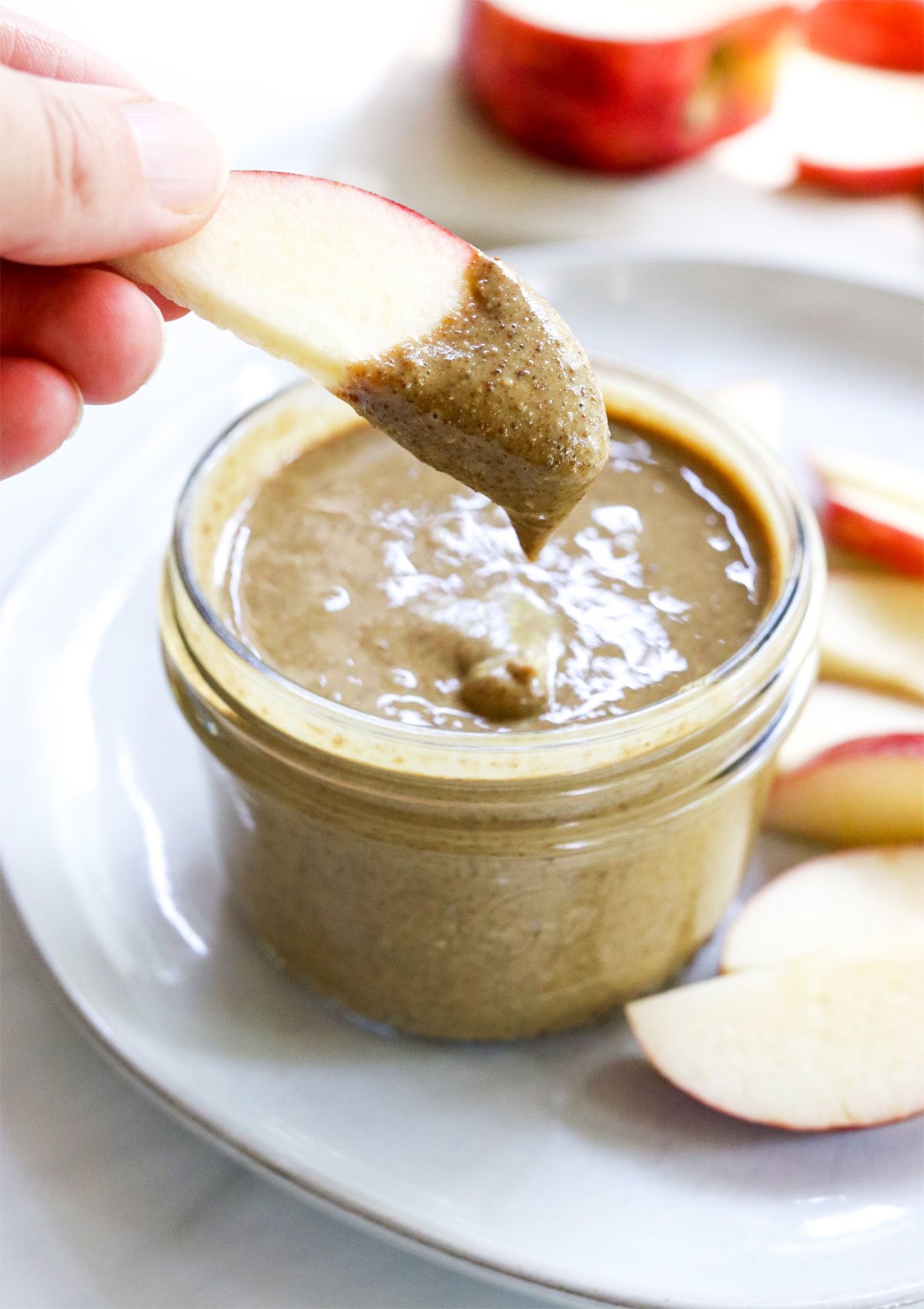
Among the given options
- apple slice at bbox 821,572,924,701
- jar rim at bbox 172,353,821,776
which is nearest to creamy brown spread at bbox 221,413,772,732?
jar rim at bbox 172,353,821,776

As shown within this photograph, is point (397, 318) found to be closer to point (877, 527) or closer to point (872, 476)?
point (877, 527)

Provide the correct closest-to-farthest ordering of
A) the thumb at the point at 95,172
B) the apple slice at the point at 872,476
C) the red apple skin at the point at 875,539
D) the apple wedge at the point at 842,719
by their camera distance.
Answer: the thumb at the point at 95,172 < the apple wedge at the point at 842,719 < the red apple skin at the point at 875,539 < the apple slice at the point at 872,476

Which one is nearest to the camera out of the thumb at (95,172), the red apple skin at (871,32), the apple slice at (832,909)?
the thumb at (95,172)

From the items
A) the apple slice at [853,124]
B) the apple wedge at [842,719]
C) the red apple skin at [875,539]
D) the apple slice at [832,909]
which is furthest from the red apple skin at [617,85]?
the apple slice at [832,909]

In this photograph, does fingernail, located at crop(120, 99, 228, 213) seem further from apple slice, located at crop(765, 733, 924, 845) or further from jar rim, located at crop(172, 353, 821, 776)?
apple slice, located at crop(765, 733, 924, 845)

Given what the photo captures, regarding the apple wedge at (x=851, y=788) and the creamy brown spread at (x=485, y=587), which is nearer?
the creamy brown spread at (x=485, y=587)

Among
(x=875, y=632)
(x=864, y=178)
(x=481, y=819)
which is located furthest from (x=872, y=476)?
(x=481, y=819)

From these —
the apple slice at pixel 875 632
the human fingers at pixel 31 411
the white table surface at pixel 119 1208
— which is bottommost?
the white table surface at pixel 119 1208

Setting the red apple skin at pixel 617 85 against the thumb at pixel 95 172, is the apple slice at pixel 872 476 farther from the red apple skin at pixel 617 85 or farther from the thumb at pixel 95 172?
the thumb at pixel 95 172
